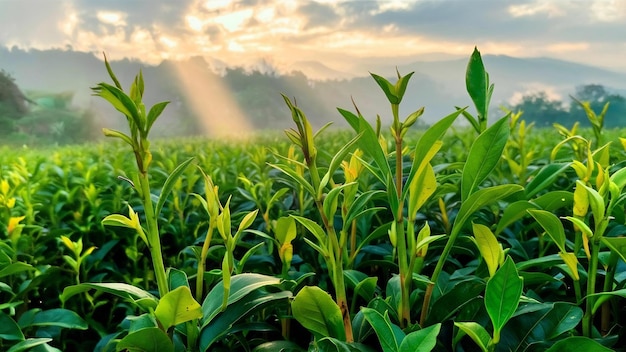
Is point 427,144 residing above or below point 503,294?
above

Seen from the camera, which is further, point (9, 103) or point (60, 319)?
point (9, 103)

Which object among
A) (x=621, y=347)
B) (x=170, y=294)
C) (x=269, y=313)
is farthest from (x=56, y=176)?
(x=621, y=347)

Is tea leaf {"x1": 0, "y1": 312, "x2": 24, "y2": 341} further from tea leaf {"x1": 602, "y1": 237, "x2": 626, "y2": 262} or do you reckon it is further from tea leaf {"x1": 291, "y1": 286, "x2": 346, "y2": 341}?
tea leaf {"x1": 602, "y1": 237, "x2": 626, "y2": 262}

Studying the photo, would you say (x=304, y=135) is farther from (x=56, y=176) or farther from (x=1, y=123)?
(x=1, y=123)

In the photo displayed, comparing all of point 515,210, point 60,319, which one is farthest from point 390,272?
point 60,319

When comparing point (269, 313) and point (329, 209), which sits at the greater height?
point (329, 209)

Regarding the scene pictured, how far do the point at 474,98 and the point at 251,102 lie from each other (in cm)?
2527

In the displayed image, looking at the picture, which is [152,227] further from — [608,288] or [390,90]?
[608,288]

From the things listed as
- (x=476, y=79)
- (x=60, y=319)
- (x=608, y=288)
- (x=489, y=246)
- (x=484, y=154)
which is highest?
(x=476, y=79)

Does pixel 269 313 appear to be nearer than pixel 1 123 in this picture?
Yes

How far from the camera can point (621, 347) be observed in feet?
3.00

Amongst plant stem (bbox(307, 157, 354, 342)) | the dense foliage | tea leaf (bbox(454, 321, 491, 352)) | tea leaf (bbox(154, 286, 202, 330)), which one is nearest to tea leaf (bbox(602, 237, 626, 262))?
the dense foliage

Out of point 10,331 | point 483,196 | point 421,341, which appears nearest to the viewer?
point 421,341

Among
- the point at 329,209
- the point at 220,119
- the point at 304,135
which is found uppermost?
the point at 304,135
